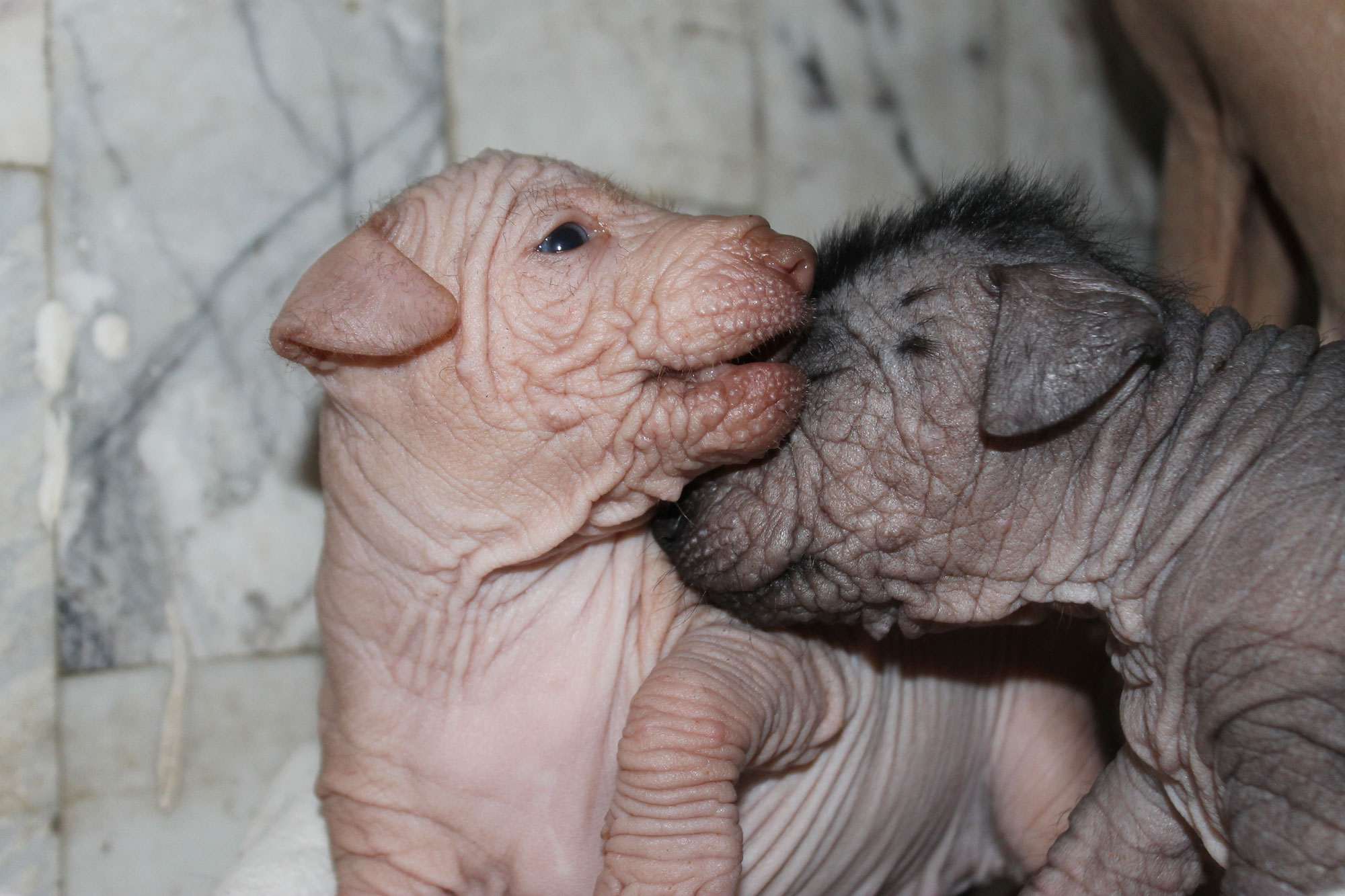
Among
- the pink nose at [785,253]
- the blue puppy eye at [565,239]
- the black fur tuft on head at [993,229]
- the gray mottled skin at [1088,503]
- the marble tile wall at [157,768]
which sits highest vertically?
the black fur tuft on head at [993,229]

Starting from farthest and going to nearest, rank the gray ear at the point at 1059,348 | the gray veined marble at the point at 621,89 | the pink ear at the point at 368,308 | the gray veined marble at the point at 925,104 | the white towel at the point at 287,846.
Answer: the gray veined marble at the point at 925,104 → the gray veined marble at the point at 621,89 → the white towel at the point at 287,846 → the pink ear at the point at 368,308 → the gray ear at the point at 1059,348

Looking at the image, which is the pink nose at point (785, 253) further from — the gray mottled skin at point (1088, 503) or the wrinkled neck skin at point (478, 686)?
the wrinkled neck skin at point (478, 686)

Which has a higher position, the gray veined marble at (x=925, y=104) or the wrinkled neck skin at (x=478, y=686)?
the gray veined marble at (x=925, y=104)

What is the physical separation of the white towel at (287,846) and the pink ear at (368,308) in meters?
1.22

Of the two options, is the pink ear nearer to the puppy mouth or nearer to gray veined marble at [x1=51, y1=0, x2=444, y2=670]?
the puppy mouth

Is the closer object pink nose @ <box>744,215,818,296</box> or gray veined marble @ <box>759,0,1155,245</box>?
pink nose @ <box>744,215,818,296</box>

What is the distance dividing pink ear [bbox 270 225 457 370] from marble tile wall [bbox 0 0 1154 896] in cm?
98

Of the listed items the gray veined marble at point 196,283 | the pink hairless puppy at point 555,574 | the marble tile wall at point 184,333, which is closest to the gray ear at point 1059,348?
the pink hairless puppy at point 555,574

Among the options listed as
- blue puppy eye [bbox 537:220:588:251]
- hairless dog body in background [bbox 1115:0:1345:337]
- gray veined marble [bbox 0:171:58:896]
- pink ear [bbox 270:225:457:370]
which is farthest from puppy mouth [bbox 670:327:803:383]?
gray veined marble [bbox 0:171:58:896]

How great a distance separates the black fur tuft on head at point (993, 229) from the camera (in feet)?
8.49

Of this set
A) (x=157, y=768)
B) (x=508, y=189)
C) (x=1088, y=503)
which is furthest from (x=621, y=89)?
(x=157, y=768)

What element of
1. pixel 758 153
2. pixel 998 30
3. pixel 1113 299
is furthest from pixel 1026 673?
pixel 998 30

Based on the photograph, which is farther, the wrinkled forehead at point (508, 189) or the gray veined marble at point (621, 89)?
the gray veined marble at point (621, 89)

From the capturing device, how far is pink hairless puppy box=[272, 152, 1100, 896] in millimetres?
2453
